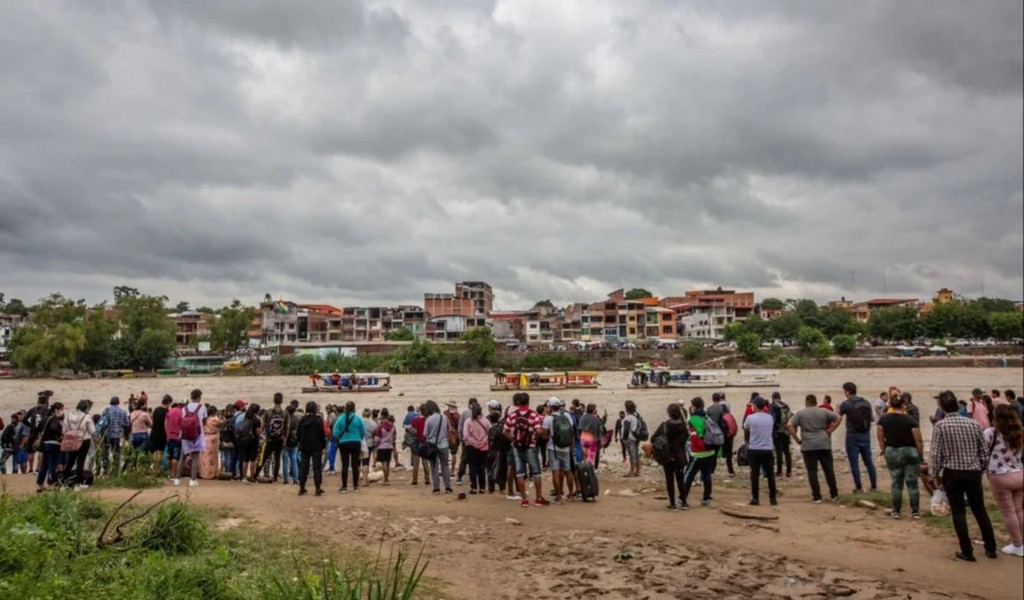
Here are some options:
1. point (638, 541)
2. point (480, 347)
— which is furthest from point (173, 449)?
point (480, 347)

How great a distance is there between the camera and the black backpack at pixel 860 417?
381 inches

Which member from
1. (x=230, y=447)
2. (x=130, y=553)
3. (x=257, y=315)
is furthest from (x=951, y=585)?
(x=257, y=315)

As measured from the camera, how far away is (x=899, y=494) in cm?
805

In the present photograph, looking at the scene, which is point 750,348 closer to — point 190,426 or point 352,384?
point 352,384

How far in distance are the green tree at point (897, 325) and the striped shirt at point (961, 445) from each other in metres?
91.8

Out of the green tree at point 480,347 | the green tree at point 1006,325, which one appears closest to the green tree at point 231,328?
the green tree at point 480,347

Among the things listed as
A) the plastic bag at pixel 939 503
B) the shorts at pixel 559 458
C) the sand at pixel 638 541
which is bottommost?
the sand at pixel 638 541

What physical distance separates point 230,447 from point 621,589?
889 centimetres

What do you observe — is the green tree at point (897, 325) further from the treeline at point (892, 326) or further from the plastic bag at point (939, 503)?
the plastic bag at point (939, 503)

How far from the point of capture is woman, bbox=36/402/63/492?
1009 centimetres

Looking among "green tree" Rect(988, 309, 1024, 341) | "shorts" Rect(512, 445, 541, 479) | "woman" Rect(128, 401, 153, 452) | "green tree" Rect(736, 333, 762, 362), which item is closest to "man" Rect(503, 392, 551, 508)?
"shorts" Rect(512, 445, 541, 479)

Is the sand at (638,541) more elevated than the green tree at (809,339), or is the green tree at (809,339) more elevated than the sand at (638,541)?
the green tree at (809,339)

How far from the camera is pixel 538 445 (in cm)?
946

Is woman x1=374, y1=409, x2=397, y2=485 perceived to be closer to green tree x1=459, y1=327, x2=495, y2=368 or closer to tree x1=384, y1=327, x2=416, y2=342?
green tree x1=459, y1=327, x2=495, y2=368
